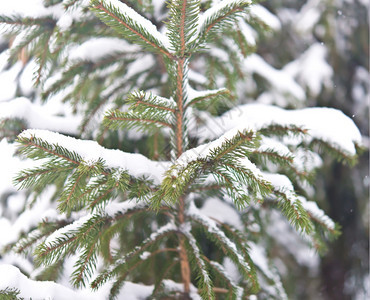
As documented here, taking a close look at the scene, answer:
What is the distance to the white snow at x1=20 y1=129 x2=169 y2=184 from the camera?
116cm

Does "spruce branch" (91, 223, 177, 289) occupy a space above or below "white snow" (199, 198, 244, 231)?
above

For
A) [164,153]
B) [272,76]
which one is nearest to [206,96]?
[164,153]

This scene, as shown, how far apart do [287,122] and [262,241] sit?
3.76 feet

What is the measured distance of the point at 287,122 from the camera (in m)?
1.69

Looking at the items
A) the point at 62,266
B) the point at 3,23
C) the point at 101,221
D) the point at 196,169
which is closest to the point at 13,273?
the point at 101,221

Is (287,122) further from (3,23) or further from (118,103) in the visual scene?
(3,23)

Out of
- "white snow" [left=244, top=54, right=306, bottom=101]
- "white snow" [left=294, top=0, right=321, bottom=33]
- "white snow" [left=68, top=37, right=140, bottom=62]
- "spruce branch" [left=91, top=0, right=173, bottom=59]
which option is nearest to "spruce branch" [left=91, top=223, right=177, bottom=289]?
"spruce branch" [left=91, top=0, right=173, bottom=59]

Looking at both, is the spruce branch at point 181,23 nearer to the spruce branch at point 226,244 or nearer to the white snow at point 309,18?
the spruce branch at point 226,244

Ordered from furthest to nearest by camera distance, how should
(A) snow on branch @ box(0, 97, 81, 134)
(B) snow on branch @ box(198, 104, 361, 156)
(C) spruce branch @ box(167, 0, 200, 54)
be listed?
(A) snow on branch @ box(0, 97, 81, 134), (B) snow on branch @ box(198, 104, 361, 156), (C) spruce branch @ box(167, 0, 200, 54)

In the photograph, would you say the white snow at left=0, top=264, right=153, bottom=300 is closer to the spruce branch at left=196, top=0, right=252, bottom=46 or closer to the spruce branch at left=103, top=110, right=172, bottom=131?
the spruce branch at left=103, top=110, right=172, bottom=131

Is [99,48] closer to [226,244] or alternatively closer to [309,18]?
[226,244]

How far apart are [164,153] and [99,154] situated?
2.28 feet

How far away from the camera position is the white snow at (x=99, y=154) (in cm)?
116

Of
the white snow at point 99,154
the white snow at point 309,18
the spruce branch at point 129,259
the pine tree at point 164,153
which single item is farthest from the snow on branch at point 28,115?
the white snow at point 309,18
